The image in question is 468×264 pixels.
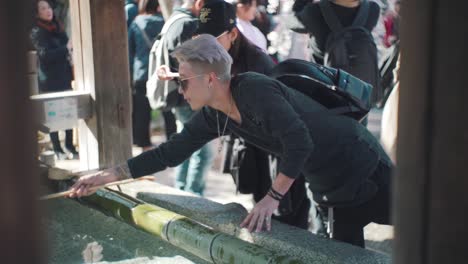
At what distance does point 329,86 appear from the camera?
9.27 feet

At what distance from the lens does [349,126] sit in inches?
107

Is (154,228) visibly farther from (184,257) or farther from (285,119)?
(285,119)

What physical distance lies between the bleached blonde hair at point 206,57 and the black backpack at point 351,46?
1126mm

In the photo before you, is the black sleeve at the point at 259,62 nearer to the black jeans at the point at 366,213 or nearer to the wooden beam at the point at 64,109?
the black jeans at the point at 366,213

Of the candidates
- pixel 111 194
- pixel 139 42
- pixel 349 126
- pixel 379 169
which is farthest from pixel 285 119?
pixel 139 42

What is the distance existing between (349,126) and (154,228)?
106 centimetres

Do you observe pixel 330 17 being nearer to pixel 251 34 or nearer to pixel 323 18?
pixel 323 18

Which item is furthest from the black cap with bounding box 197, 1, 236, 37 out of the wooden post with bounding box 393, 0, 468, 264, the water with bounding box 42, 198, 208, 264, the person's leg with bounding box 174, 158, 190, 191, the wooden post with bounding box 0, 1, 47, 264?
the wooden post with bounding box 0, 1, 47, 264

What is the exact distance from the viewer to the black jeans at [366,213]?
2.80 meters

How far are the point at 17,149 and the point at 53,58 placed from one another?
5.76 meters

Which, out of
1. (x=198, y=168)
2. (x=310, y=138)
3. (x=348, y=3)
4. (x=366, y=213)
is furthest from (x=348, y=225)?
(x=198, y=168)

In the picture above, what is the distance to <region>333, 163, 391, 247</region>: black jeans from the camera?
280 centimetres

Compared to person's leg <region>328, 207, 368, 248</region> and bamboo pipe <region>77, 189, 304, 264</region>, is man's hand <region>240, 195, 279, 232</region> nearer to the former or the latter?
bamboo pipe <region>77, 189, 304, 264</region>

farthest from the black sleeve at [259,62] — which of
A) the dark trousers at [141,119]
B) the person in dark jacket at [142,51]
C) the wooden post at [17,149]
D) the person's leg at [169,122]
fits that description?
the dark trousers at [141,119]
